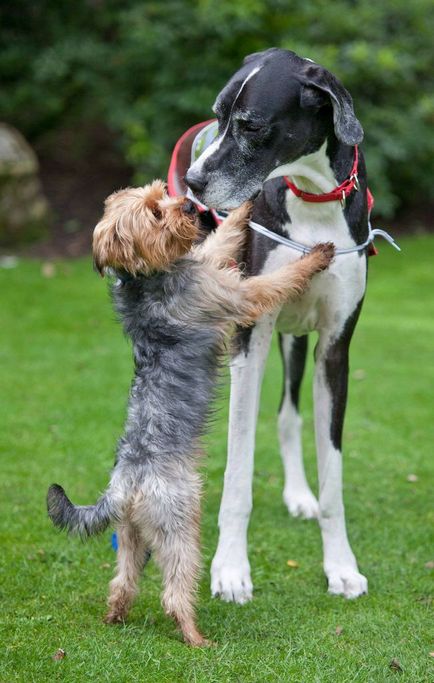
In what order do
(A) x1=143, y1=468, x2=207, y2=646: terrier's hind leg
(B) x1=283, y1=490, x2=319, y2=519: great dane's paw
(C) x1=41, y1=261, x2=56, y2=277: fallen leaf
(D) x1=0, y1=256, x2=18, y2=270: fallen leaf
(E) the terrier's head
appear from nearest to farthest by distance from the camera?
(A) x1=143, y1=468, x2=207, y2=646: terrier's hind leg, (E) the terrier's head, (B) x1=283, y1=490, x2=319, y2=519: great dane's paw, (C) x1=41, y1=261, x2=56, y2=277: fallen leaf, (D) x1=0, y1=256, x2=18, y2=270: fallen leaf

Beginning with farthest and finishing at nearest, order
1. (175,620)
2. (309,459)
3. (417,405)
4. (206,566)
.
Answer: (417,405) < (309,459) < (206,566) < (175,620)

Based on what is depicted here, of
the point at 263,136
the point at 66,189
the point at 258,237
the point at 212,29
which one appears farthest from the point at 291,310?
the point at 66,189

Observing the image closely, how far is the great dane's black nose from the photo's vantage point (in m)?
4.29

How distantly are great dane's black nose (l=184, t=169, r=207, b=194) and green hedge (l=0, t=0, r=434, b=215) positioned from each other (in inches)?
360

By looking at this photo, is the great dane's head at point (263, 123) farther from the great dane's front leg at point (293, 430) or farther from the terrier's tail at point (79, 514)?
the great dane's front leg at point (293, 430)

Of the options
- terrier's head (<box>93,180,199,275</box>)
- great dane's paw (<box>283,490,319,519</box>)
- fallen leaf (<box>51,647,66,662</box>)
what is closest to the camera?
fallen leaf (<box>51,647,66,662</box>)

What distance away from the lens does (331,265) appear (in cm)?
457

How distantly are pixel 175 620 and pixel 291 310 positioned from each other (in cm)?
158

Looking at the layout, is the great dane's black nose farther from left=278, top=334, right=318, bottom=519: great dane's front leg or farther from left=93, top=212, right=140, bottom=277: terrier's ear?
left=278, top=334, right=318, bottom=519: great dane's front leg

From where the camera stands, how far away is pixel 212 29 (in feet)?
43.7

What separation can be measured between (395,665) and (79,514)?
4.57ft

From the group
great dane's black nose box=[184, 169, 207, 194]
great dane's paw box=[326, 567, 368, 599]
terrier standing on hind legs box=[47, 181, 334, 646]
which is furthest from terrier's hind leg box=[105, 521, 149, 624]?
great dane's black nose box=[184, 169, 207, 194]

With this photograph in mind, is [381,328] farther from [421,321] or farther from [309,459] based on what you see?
[309,459]

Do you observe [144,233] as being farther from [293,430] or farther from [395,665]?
[293,430]
